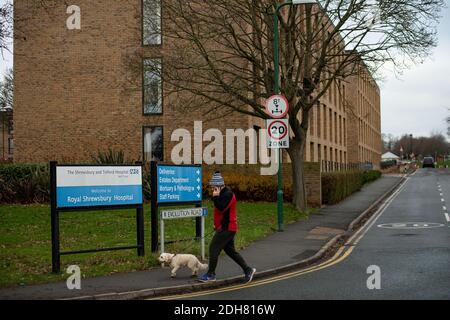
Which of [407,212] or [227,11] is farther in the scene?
[407,212]

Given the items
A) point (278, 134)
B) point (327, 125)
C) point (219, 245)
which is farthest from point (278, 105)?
point (327, 125)

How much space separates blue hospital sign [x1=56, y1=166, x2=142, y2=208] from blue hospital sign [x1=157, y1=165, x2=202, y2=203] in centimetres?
52

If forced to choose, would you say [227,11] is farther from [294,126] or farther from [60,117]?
[60,117]

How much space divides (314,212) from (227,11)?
876 centimetres

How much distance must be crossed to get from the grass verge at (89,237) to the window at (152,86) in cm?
515

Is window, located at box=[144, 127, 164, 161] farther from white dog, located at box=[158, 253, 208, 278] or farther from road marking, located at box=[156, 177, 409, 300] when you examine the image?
white dog, located at box=[158, 253, 208, 278]

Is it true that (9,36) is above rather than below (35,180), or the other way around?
above

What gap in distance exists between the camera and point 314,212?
82.5 ft

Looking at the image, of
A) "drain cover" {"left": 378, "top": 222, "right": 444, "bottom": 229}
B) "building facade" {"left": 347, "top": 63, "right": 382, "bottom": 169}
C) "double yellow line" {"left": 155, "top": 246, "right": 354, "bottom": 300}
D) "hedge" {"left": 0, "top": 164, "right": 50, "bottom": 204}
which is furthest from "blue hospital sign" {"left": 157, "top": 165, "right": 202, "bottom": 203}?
"building facade" {"left": 347, "top": 63, "right": 382, "bottom": 169}

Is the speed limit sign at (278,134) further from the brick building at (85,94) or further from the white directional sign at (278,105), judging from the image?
the brick building at (85,94)

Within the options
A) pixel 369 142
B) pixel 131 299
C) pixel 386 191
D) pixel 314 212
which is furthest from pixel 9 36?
pixel 369 142

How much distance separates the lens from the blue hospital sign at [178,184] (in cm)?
1288

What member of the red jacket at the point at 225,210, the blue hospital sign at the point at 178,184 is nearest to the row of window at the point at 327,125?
the blue hospital sign at the point at 178,184

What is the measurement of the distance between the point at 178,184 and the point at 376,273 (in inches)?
183
